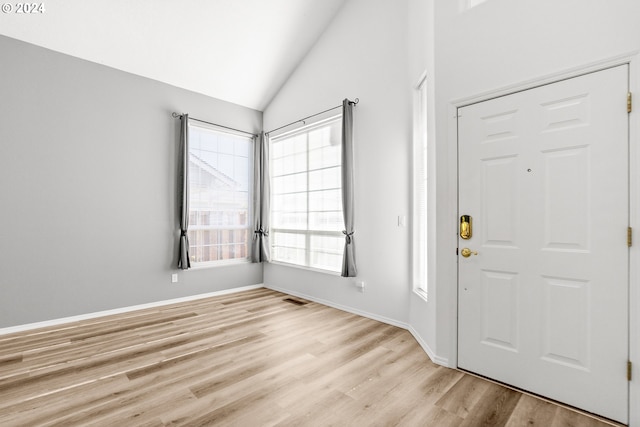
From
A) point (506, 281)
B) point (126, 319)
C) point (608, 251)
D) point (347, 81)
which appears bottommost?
point (126, 319)

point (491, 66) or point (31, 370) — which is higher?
point (491, 66)

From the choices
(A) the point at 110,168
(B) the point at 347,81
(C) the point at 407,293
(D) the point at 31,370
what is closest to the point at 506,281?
(C) the point at 407,293

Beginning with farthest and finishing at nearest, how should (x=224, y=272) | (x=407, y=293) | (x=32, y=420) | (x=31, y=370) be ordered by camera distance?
(x=224, y=272) → (x=407, y=293) → (x=31, y=370) → (x=32, y=420)

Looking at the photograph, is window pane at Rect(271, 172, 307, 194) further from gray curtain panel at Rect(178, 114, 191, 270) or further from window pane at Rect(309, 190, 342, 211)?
gray curtain panel at Rect(178, 114, 191, 270)

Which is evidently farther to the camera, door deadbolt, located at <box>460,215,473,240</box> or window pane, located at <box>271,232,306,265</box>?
window pane, located at <box>271,232,306,265</box>

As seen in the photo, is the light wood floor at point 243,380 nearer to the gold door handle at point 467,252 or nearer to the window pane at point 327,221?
the gold door handle at point 467,252

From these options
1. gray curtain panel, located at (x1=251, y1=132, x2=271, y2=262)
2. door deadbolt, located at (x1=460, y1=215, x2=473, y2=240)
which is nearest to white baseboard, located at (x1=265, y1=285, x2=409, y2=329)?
gray curtain panel, located at (x1=251, y1=132, x2=271, y2=262)

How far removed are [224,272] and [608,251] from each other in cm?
458

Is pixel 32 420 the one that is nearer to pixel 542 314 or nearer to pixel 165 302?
pixel 165 302

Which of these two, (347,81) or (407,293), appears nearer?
(407,293)

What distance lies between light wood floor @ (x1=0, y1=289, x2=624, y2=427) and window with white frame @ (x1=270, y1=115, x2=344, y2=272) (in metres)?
1.23

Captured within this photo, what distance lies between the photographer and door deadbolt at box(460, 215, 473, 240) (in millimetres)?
2414

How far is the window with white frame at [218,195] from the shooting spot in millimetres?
4676

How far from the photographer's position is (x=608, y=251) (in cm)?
186
